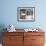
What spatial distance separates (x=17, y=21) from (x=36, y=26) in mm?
648

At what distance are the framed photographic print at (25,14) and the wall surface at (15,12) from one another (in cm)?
10

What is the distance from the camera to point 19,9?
4.25 meters

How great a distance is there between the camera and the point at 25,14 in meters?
4.29

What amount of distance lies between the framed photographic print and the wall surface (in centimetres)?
10

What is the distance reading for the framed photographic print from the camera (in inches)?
168

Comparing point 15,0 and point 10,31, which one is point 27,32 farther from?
point 15,0

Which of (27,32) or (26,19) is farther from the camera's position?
(26,19)

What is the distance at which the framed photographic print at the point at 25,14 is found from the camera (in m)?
4.27

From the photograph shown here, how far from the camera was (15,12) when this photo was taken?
427cm

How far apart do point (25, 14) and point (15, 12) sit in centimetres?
33

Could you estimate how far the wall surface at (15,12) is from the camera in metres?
4.25

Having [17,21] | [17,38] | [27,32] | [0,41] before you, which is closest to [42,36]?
[27,32]

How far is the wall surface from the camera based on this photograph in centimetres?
425

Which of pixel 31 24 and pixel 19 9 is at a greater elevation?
pixel 19 9
